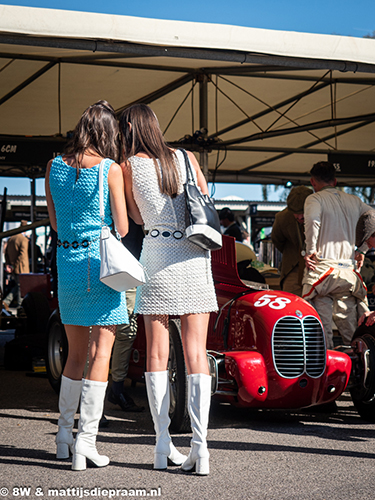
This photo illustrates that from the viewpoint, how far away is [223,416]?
17.1ft

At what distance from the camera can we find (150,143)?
3570 millimetres

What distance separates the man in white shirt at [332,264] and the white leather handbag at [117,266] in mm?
2632

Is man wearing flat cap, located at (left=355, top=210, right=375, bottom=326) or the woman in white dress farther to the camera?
man wearing flat cap, located at (left=355, top=210, right=375, bottom=326)

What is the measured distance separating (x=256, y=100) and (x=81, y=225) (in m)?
7.46

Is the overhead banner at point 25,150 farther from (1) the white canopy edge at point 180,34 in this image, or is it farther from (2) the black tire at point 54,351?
(1) the white canopy edge at point 180,34

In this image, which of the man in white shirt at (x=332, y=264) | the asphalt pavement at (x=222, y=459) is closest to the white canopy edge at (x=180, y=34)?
the man in white shirt at (x=332, y=264)

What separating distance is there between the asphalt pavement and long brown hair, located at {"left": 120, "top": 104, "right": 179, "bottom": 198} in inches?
58.9

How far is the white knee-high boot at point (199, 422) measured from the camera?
338 cm

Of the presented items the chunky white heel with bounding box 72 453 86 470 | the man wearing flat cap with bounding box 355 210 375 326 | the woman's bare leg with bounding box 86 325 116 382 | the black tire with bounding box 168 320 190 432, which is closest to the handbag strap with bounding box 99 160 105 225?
the woman's bare leg with bounding box 86 325 116 382

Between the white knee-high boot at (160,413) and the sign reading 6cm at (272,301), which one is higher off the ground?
the sign reading 6cm at (272,301)

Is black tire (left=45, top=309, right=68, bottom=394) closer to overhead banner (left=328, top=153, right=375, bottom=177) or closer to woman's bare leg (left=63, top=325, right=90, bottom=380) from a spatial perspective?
woman's bare leg (left=63, top=325, right=90, bottom=380)

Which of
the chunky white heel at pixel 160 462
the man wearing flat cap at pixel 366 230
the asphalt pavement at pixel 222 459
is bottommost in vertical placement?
the asphalt pavement at pixel 222 459

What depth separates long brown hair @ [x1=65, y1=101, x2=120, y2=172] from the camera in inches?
145

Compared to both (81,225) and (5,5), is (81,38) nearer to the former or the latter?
(5,5)
